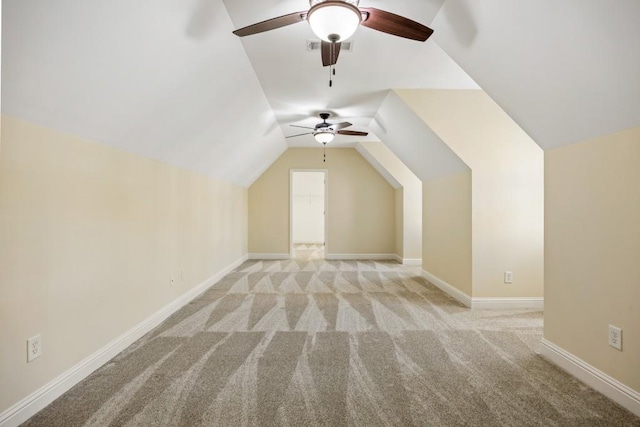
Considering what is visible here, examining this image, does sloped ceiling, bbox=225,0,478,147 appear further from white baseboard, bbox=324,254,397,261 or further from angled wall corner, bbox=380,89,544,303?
white baseboard, bbox=324,254,397,261

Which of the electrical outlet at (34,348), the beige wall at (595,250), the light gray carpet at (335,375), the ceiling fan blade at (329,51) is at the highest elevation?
the ceiling fan blade at (329,51)

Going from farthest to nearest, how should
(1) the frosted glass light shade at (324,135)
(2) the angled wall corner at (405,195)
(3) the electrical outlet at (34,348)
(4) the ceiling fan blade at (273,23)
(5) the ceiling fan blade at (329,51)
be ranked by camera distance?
1. (2) the angled wall corner at (405,195)
2. (1) the frosted glass light shade at (324,135)
3. (5) the ceiling fan blade at (329,51)
4. (4) the ceiling fan blade at (273,23)
5. (3) the electrical outlet at (34,348)

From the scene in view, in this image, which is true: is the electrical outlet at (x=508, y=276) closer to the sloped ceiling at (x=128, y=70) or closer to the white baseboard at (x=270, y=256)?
the sloped ceiling at (x=128, y=70)

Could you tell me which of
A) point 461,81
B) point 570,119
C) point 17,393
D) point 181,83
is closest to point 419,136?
point 461,81

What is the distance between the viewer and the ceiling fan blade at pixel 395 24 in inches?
72.1

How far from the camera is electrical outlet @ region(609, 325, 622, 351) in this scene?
192 centimetres

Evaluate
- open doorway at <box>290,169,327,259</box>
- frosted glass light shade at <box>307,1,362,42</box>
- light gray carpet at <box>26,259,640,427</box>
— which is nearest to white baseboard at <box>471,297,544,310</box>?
light gray carpet at <box>26,259,640,427</box>

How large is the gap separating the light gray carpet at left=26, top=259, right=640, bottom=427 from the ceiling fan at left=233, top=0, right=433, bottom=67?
2062 mm

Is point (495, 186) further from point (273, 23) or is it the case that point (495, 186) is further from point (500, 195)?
point (273, 23)

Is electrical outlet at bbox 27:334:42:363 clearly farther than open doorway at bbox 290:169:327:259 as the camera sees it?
No

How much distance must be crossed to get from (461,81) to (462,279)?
2.25 meters

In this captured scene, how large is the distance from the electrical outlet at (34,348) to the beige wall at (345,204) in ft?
19.0

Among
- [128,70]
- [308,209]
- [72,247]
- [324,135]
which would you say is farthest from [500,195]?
[308,209]

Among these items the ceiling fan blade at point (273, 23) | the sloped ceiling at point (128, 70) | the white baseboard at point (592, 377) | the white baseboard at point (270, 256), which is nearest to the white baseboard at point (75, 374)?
the sloped ceiling at point (128, 70)
